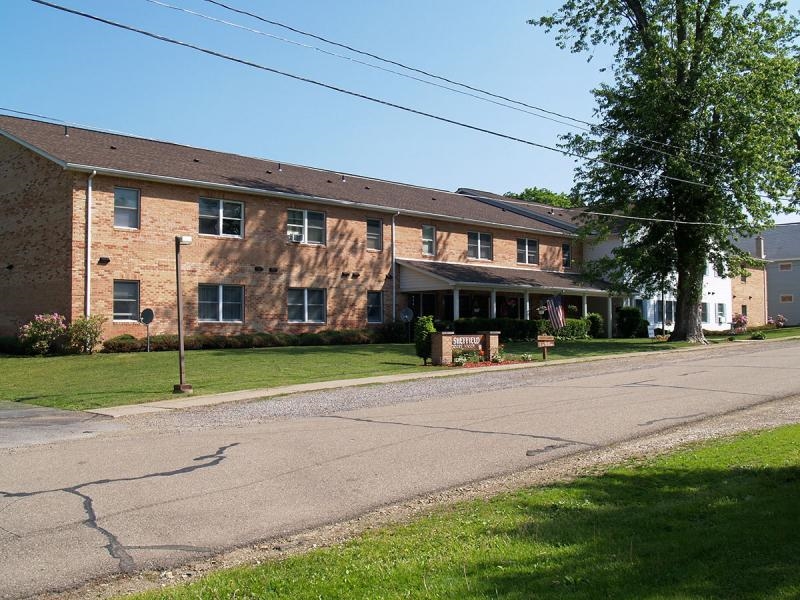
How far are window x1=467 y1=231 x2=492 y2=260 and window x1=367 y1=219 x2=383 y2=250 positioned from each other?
5.95m

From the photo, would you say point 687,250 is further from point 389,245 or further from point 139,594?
point 139,594

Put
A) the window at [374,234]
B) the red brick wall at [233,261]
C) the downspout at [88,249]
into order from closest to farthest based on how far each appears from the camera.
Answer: the downspout at [88,249]
the red brick wall at [233,261]
the window at [374,234]

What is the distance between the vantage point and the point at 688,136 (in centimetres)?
3181

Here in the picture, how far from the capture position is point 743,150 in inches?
1220

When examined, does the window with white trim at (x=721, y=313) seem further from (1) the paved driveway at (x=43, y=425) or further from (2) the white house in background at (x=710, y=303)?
(1) the paved driveway at (x=43, y=425)

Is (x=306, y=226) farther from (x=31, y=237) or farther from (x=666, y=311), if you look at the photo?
(x=666, y=311)

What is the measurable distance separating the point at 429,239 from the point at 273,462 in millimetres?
29642

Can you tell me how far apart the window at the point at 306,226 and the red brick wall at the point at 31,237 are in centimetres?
915

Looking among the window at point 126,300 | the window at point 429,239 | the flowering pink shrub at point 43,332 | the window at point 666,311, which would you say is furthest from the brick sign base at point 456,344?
the window at point 666,311

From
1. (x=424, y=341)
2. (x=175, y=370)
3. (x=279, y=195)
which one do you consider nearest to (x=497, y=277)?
(x=279, y=195)

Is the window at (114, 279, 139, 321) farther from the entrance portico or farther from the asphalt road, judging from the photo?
the asphalt road

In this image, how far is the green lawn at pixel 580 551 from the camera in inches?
183

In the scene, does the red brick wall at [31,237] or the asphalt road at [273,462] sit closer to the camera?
the asphalt road at [273,462]

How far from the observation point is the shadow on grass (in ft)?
15.0
